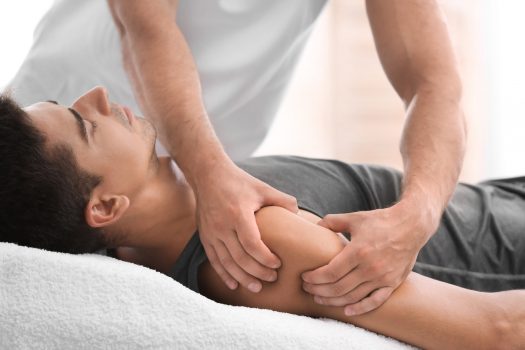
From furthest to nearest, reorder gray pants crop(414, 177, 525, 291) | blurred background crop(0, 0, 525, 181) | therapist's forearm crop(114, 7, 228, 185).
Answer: blurred background crop(0, 0, 525, 181), gray pants crop(414, 177, 525, 291), therapist's forearm crop(114, 7, 228, 185)

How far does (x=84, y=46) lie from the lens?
1928 mm

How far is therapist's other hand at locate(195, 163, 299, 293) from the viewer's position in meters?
1.15

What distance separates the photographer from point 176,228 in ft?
4.38

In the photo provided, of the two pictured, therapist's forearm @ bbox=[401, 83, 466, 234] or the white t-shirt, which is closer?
therapist's forearm @ bbox=[401, 83, 466, 234]

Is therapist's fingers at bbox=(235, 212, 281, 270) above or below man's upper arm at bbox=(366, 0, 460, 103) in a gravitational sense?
below

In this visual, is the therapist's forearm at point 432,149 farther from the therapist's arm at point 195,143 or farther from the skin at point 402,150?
the therapist's arm at point 195,143

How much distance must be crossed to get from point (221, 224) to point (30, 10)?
152cm

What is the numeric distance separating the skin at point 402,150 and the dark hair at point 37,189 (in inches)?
7.8

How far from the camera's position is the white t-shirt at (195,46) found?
1896mm

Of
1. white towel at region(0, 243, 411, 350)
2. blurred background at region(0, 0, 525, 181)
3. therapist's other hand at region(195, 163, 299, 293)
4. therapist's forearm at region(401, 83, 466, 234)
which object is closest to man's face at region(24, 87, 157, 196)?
therapist's other hand at region(195, 163, 299, 293)

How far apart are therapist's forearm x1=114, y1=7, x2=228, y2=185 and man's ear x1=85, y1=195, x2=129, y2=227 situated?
0.43ft

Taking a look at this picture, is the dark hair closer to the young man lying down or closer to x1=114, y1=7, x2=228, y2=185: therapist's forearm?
the young man lying down

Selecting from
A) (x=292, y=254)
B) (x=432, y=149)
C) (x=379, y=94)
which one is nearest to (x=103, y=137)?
(x=292, y=254)

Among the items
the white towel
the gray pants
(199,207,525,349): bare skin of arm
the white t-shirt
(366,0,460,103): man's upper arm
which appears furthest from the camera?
the white t-shirt
